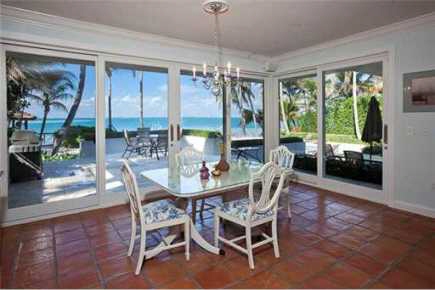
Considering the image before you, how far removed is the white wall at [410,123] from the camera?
3279mm

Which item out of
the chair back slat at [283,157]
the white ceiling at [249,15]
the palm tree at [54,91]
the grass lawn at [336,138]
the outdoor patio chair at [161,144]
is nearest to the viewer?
the white ceiling at [249,15]

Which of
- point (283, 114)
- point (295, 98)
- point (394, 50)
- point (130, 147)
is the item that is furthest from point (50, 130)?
point (394, 50)

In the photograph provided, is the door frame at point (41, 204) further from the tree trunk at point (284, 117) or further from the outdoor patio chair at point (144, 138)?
the tree trunk at point (284, 117)

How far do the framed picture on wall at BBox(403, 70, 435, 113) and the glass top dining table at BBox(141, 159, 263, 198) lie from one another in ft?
7.34

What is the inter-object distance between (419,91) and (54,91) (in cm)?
474

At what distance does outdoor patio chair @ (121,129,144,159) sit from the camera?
4027mm

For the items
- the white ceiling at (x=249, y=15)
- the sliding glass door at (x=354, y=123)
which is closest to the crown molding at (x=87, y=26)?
the white ceiling at (x=249, y=15)

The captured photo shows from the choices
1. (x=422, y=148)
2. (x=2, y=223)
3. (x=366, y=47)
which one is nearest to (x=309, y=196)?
(x=422, y=148)

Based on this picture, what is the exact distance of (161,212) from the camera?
7.72ft

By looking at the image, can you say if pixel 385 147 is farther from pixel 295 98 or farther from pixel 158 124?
pixel 158 124

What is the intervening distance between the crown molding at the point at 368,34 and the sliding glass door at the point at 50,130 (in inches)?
137

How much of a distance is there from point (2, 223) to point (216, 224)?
263 cm

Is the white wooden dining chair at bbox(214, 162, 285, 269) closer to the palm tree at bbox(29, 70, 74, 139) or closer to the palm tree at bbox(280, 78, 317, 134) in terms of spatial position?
the palm tree at bbox(29, 70, 74, 139)

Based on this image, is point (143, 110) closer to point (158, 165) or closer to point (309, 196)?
point (158, 165)
